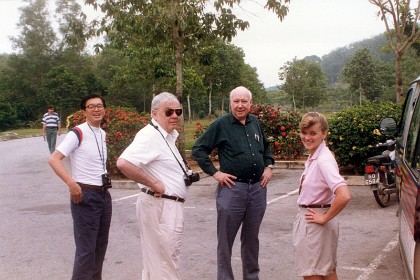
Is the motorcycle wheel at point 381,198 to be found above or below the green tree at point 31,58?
below

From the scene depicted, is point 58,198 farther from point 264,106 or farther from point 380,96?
point 380,96

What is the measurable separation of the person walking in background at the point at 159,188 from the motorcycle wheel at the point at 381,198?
528 centimetres

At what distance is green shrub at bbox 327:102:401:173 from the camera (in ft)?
35.4

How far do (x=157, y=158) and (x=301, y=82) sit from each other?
61.7 meters

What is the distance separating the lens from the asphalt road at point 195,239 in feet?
17.8

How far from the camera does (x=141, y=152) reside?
12.2 ft

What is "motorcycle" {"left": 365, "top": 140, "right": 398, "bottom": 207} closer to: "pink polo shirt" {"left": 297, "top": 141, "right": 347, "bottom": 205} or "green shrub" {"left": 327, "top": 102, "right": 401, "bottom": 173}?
"green shrub" {"left": 327, "top": 102, "right": 401, "bottom": 173}

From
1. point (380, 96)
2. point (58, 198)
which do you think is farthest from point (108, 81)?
point (58, 198)

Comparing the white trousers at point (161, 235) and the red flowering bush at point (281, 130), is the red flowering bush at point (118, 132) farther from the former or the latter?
the white trousers at point (161, 235)

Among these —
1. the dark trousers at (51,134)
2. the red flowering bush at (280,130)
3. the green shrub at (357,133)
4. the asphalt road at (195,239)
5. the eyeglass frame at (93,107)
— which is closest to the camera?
the eyeglass frame at (93,107)

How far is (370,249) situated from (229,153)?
8.30ft

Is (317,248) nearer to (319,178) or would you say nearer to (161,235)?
(319,178)

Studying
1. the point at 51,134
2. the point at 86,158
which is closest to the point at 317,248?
the point at 86,158

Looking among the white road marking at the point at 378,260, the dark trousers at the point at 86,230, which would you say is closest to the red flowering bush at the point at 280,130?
the white road marking at the point at 378,260
